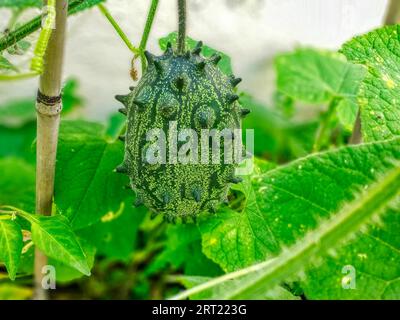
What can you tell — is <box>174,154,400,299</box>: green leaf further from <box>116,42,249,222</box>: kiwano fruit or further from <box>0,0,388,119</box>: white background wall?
<box>0,0,388,119</box>: white background wall

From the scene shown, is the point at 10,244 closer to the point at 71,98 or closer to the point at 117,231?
the point at 117,231

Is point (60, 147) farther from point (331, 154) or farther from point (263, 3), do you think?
point (263, 3)

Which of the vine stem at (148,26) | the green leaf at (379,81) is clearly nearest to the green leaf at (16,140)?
the vine stem at (148,26)

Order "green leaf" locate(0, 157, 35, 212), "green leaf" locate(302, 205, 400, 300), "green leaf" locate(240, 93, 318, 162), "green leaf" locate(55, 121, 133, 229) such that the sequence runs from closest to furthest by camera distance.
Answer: "green leaf" locate(302, 205, 400, 300), "green leaf" locate(55, 121, 133, 229), "green leaf" locate(0, 157, 35, 212), "green leaf" locate(240, 93, 318, 162)

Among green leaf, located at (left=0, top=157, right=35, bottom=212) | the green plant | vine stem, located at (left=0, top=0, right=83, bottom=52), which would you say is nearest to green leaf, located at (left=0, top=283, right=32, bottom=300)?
the green plant

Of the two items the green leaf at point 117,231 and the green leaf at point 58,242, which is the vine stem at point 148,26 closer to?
the green leaf at point 58,242

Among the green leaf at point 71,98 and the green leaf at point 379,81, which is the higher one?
the green leaf at point 71,98
